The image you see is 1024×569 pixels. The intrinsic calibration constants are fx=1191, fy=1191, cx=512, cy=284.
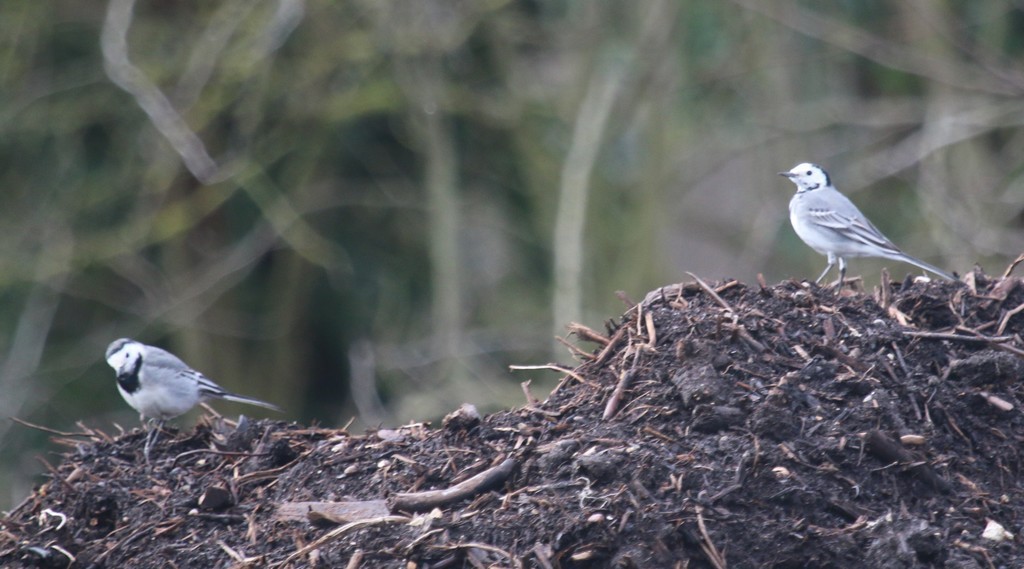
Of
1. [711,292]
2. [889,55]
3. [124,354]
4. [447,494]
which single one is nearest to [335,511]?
[447,494]

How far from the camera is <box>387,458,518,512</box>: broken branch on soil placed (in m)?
3.74

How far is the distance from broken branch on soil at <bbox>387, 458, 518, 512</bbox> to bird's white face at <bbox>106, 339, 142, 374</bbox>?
3.71 meters

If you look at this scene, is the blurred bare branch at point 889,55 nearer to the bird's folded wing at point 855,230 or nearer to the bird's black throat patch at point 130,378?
the bird's folded wing at point 855,230

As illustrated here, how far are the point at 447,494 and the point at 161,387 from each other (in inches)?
132

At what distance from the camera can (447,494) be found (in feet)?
12.3

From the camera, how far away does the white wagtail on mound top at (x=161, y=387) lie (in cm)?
658

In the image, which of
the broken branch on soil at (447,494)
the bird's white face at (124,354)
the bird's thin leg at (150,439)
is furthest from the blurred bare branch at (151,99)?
the broken branch on soil at (447,494)

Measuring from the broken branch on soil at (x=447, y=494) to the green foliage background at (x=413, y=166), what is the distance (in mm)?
6639

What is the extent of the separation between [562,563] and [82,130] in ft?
30.2

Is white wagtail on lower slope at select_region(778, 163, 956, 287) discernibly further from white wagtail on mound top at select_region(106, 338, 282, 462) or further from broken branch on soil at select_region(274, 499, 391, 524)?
broken branch on soil at select_region(274, 499, 391, 524)

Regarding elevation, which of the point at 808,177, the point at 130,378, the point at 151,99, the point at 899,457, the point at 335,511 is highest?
the point at 151,99

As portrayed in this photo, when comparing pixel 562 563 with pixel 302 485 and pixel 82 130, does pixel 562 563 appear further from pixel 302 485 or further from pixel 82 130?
pixel 82 130

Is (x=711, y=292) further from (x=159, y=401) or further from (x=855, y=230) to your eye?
(x=159, y=401)

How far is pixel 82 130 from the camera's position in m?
11.3
